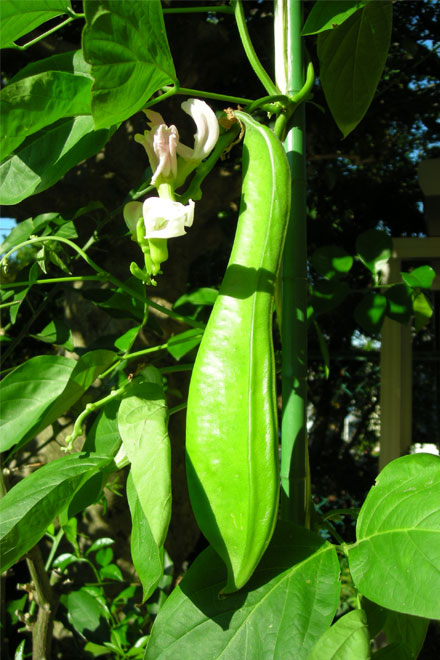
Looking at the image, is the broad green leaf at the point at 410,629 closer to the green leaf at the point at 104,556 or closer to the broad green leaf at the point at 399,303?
the broad green leaf at the point at 399,303

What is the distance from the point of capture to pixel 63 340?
2.45 ft

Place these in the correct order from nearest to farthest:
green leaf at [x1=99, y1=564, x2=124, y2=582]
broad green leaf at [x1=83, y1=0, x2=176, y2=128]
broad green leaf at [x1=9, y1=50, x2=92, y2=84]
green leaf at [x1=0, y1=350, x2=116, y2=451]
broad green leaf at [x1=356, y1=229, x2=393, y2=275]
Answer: broad green leaf at [x1=83, y1=0, x2=176, y2=128] < broad green leaf at [x1=9, y1=50, x2=92, y2=84] < green leaf at [x1=0, y1=350, x2=116, y2=451] < broad green leaf at [x1=356, y1=229, x2=393, y2=275] < green leaf at [x1=99, y1=564, x2=124, y2=582]

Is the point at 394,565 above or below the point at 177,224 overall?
below

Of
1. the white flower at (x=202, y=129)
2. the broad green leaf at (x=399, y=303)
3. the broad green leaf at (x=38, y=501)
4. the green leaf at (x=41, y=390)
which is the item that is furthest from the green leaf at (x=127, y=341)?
the broad green leaf at (x=399, y=303)

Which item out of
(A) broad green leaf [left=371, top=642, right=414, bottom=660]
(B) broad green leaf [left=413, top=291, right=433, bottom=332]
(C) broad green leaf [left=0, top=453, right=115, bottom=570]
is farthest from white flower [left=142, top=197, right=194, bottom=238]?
(B) broad green leaf [left=413, top=291, right=433, bottom=332]

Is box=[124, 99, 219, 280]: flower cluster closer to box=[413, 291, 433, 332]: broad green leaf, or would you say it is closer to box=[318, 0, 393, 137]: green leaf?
box=[318, 0, 393, 137]: green leaf

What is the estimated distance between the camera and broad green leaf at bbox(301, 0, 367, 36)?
40 centimetres

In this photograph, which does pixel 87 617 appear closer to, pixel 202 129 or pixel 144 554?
pixel 144 554

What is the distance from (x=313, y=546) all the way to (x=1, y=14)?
1.42ft

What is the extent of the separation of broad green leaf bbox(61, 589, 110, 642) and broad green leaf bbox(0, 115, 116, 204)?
2.16 feet

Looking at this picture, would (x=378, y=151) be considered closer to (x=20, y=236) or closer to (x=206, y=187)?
(x=206, y=187)

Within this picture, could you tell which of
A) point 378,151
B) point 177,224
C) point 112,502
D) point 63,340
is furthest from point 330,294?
point 378,151

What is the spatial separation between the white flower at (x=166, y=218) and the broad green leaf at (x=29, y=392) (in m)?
0.27

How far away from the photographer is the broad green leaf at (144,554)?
0.36m
